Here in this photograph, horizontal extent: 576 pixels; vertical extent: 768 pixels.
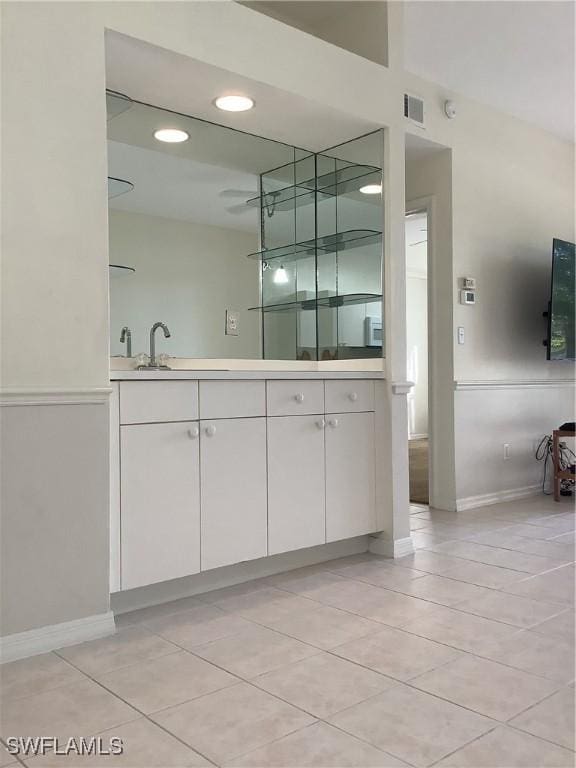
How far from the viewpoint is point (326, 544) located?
10.8 ft

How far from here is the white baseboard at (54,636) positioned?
2.13 m

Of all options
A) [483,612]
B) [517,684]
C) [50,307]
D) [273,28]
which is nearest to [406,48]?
Answer: [273,28]

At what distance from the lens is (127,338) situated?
2.99m

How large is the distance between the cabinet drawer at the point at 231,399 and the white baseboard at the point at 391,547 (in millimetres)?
993

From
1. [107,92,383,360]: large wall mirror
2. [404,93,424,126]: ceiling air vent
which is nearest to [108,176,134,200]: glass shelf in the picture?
[107,92,383,360]: large wall mirror

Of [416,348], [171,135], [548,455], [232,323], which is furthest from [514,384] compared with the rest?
[416,348]

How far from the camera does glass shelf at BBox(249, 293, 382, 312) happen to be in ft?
11.5

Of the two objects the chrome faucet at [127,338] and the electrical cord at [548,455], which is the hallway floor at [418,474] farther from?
the chrome faucet at [127,338]

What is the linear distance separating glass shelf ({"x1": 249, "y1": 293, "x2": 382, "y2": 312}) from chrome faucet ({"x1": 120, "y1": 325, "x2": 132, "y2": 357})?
714 mm

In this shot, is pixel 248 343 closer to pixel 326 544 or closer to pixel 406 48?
pixel 326 544

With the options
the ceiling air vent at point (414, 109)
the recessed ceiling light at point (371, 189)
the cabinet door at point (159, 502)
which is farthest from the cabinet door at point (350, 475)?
the ceiling air vent at point (414, 109)

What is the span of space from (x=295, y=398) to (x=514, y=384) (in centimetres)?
253

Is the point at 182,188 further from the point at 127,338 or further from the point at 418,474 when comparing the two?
the point at 418,474

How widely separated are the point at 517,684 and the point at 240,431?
1.38 meters
